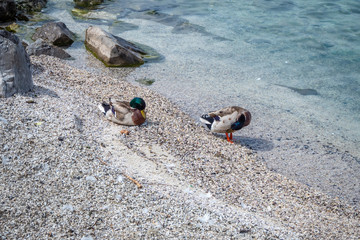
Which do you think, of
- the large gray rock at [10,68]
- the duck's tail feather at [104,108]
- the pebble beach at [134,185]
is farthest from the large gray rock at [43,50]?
the duck's tail feather at [104,108]

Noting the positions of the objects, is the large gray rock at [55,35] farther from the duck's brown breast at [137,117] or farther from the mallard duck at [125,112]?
the duck's brown breast at [137,117]

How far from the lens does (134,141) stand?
5.59m

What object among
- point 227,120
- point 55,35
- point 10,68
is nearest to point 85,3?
point 55,35

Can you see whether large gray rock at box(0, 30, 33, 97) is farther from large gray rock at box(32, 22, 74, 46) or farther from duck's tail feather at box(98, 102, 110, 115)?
large gray rock at box(32, 22, 74, 46)

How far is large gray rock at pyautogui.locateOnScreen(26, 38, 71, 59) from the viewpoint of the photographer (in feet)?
30.0

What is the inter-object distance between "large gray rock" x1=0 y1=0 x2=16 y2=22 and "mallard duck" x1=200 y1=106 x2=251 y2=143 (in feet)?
30.1

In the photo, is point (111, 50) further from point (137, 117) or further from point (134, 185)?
point (134, 185)

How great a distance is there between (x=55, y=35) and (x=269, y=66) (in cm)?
638

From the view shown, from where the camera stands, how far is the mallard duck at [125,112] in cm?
595

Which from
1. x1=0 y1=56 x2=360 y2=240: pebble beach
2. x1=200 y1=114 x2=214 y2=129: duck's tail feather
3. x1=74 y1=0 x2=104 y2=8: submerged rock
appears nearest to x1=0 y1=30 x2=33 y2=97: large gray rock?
x1=0 y1=56 x2=360 y2=240: pebble beach

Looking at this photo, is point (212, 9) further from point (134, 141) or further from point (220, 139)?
point (134, 141)

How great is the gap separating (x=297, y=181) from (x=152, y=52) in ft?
20.9

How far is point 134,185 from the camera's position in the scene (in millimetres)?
4340

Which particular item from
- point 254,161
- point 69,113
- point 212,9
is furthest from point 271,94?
point 212,9
